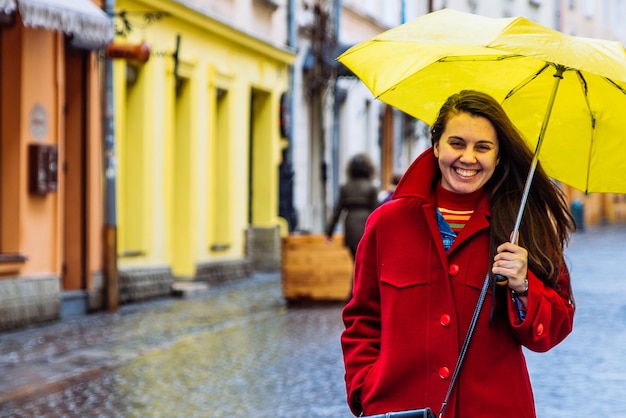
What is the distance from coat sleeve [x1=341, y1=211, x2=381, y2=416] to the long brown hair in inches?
13.2

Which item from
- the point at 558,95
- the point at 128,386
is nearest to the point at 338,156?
the point at 128,386

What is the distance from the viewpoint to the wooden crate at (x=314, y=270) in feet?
55.6

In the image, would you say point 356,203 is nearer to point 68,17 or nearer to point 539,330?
point 68,17

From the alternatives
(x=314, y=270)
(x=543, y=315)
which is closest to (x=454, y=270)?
(x=543, y=315)

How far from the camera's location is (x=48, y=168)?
48.9 ft

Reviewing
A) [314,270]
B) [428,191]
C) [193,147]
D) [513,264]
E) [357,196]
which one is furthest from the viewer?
[193,147]

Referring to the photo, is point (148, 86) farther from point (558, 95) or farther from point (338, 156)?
point (558, 95)

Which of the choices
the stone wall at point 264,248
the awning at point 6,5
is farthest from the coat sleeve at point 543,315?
the stone wall at point 264,248

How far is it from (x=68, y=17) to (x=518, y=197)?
9552mm

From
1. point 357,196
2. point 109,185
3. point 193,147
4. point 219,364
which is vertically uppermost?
point 193,147

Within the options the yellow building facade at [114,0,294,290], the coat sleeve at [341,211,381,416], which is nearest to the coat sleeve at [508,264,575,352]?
the coat sleeve at [341,211,381,416]

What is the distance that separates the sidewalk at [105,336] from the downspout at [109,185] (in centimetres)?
36

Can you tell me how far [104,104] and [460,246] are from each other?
12885mm

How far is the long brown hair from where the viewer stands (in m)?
3.77
